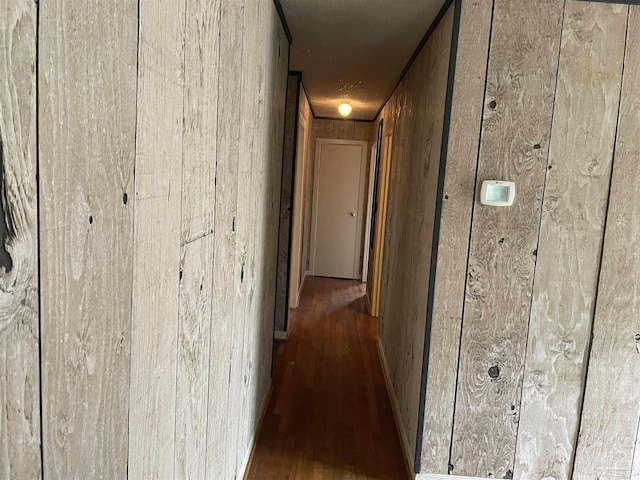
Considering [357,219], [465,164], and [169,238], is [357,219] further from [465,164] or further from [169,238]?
[169,238]

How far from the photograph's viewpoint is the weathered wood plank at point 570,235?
1980 millimetres

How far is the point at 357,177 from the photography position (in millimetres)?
6637

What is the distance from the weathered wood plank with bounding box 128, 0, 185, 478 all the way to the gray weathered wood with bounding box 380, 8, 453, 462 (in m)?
1.39

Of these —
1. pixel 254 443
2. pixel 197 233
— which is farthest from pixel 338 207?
pixel 197 233

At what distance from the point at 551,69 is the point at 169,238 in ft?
5.88

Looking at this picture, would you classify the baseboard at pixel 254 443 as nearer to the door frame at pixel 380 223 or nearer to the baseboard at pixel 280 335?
the baseboard at pixel 280 335

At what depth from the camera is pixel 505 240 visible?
81.4 inches

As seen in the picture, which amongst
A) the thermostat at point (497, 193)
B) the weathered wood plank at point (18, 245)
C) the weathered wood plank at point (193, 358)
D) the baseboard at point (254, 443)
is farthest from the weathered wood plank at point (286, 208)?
the weathered wood plank at point (18, 245)

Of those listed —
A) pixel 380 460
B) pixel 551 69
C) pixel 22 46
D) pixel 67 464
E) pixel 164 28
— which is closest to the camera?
pixel 22 46

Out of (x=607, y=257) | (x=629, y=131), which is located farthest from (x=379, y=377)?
(x=629, y=131)

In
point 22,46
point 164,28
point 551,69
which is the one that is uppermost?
point 551,69

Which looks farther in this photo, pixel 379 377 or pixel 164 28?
pixel 379 377

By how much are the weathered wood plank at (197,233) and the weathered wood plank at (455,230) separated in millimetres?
1128

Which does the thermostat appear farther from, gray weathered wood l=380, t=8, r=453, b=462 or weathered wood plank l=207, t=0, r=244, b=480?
weathered wood plank l=207, t=0, r=244, b=480
